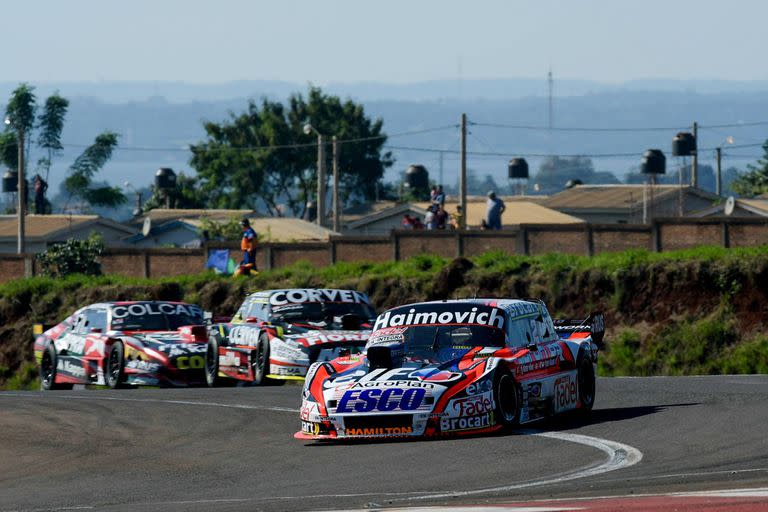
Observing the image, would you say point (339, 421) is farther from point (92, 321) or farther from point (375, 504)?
point (92, 321)

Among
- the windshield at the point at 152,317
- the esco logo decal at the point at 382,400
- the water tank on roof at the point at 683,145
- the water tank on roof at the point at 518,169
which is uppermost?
the water tank on roof at the point at 683,145

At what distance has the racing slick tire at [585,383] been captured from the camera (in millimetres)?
17078

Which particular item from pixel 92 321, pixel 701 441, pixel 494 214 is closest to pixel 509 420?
pixel 701 441

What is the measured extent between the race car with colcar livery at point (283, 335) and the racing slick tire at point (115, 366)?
1.61 metres

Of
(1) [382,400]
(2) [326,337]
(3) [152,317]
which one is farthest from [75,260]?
(1) [382,400]

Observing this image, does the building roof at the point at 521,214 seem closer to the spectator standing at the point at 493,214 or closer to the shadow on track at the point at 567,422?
the spectator standing at the point at 493,214

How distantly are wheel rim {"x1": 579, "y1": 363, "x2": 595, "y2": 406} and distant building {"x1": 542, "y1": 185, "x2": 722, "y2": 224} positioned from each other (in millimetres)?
65385

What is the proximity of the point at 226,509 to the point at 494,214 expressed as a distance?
35097 millimetres

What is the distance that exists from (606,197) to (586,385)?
72508 mm

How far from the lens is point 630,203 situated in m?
83.4

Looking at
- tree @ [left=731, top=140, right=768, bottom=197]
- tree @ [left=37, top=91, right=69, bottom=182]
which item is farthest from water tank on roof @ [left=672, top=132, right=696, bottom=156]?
tree @ [left=37, top=91, right=69, bottom=182]

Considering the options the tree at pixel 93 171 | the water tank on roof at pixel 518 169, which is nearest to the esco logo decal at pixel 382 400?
the tree at pixel 93 171

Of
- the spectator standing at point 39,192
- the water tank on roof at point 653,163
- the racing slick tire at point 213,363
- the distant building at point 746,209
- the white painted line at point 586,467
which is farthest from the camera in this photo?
the spectator standing at point 39,192

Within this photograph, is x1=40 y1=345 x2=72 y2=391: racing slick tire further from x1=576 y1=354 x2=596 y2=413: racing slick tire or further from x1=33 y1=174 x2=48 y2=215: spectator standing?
x1=33 y1=174 x2=48 y2=215: spectator standing
